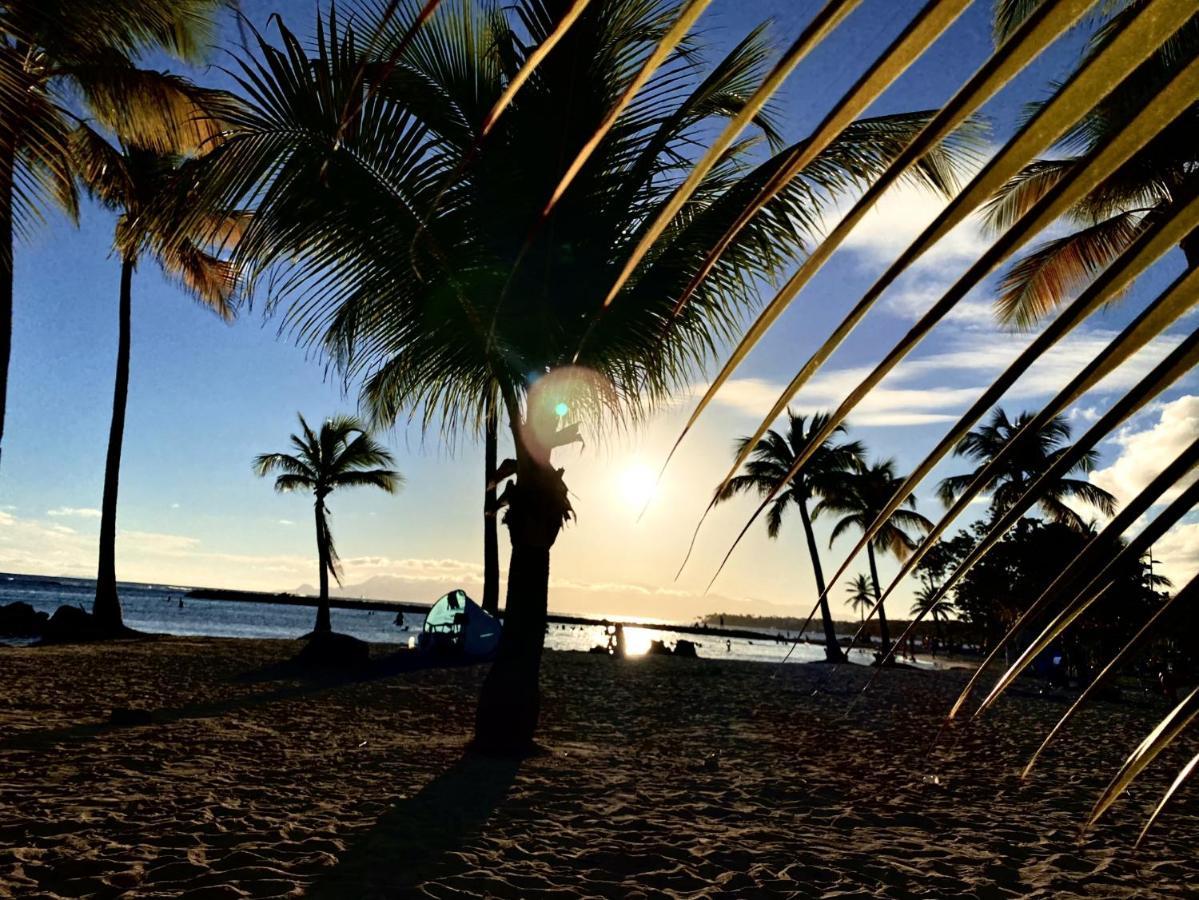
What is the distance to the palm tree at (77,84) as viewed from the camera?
5.27 metres

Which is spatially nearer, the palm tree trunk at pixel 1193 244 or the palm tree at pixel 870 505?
the palm tree trunk at pixel 1193 244

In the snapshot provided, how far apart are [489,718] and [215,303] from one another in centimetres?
1298

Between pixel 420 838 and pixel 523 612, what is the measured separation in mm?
2631

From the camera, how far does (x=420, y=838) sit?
4.19m

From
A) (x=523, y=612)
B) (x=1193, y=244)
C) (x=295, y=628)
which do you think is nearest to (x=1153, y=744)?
(x=1193, y=244)

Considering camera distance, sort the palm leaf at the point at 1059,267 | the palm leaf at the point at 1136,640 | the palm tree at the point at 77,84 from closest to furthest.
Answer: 1. the palm leaf at the point at 1136,640
2. the palm tree at the point at 77,84
3. the palm leaf at the point at 1059,267

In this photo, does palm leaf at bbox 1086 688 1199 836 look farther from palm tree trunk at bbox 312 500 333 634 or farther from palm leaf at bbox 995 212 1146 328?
palm tree trunk at bbox 312 500 333 634

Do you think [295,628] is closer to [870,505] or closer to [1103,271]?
[870,505]

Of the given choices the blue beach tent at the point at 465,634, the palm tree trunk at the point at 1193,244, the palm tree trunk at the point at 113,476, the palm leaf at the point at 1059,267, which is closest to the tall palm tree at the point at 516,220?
the palm tree trunk at the point at 1193,244

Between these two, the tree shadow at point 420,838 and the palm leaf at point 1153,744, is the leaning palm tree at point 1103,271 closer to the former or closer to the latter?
the palm leaf at point 1153,744

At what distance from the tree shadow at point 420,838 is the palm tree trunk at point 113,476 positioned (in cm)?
1425

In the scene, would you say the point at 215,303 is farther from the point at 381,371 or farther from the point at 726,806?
the point at 726,806

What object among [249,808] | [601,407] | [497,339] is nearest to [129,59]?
[497,339]

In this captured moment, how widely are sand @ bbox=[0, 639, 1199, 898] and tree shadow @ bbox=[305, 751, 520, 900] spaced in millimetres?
16
